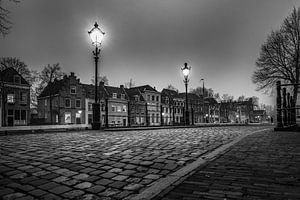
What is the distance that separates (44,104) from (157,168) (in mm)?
53265

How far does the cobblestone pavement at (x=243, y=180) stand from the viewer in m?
2.09

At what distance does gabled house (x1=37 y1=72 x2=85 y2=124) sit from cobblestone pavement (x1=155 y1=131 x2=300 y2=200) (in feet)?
148

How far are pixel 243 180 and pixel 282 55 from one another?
86.1ft

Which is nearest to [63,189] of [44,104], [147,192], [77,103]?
[147,192]

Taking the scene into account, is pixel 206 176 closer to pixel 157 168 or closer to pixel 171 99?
pixel 157 168

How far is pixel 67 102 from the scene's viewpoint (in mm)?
46219

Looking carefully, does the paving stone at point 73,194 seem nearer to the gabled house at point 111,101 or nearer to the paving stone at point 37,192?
the paving stone at point 37,192

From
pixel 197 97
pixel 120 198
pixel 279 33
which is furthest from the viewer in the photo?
pixel 197 97

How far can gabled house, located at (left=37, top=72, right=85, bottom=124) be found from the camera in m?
45.2

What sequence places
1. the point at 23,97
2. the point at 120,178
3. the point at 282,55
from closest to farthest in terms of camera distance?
the point at 120,178
the point at 282,55
the point at 23,97

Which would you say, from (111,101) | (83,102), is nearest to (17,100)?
(83,102)

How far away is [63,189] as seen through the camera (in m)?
2.41

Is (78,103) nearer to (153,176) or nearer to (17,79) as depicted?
(17,79)

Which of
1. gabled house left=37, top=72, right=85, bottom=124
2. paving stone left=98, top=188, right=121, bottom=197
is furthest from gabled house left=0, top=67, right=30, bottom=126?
paving stone left=98, top=188, right=121, bottom=197
